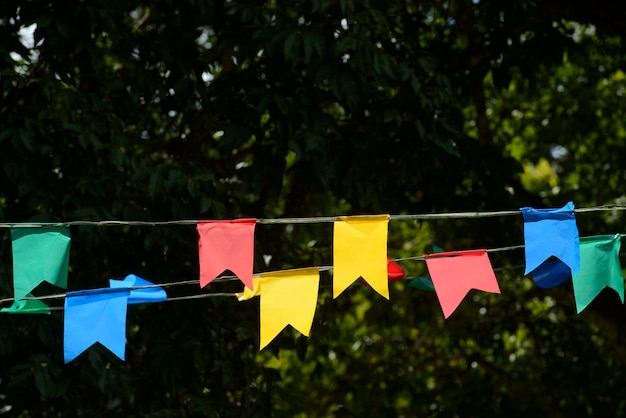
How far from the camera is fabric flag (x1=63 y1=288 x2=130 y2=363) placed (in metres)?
2.99

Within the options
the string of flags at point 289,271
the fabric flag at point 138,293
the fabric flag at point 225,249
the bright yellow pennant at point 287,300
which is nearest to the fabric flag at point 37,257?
the string of flags at point 289,271

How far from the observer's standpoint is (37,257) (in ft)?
9.80

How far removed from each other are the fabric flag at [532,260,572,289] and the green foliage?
0.67 m

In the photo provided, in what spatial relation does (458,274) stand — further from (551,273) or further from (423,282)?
(551,273)

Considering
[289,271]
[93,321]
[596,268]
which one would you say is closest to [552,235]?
[596,268]

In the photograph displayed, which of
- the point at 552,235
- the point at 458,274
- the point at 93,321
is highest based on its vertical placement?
the point at 552,235

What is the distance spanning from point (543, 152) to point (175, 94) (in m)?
2.68

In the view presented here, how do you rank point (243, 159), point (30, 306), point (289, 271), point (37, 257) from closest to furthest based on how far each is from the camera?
point (37, 257), point (289, 271), point (30, 306), point (243, 159)

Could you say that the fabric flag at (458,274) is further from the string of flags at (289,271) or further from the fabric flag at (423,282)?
the fabric flag at (423,282)

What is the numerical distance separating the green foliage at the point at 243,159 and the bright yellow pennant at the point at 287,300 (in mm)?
919

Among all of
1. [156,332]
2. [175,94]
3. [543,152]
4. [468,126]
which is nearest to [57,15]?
[175,94]

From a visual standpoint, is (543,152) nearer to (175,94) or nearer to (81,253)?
(175,94)

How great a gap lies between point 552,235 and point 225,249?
1051mm

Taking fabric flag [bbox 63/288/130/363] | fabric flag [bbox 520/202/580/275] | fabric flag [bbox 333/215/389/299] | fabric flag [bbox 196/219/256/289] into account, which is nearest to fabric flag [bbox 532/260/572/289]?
fabric flag [bbox 520/202/580/275]
